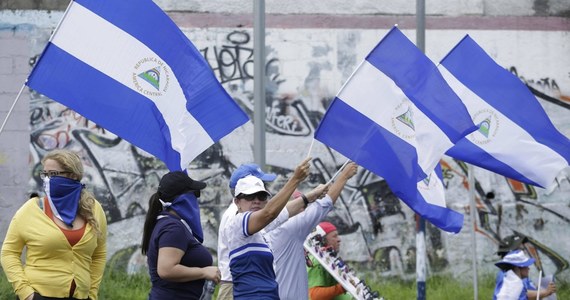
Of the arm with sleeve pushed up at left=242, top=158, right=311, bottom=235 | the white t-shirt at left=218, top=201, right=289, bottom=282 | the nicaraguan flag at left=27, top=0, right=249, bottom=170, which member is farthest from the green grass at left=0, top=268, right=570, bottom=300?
the arm with sleeve pushed up at left=242, top=158, right=311, bottom=235

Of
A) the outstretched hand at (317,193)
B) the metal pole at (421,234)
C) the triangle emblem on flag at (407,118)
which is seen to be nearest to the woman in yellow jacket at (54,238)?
the outstretched hand at (317,193)

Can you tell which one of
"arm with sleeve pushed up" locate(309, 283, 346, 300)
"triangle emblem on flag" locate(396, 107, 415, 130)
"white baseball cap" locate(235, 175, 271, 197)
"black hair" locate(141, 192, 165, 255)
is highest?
"triangle emblem on flag" locate(396, 107, 415, 130)

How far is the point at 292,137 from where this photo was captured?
55.6 ft

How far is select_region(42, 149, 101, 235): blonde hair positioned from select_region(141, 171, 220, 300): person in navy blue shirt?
0.38 metres

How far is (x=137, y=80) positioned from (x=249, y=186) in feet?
4.81

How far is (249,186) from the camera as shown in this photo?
8555 mm

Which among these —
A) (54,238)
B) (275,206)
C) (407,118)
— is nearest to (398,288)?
(407,118)

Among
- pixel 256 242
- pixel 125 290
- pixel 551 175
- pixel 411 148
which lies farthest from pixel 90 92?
pixel 125 290

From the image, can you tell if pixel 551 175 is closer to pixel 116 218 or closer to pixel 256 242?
pixel 256 242

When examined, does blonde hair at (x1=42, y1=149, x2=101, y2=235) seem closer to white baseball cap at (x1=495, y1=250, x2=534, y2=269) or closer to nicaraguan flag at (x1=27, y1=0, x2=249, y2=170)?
nicaraguan flag at (x1=27, y1=0, x2=249, y2=170)

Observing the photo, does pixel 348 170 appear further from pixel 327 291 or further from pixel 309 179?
pixel 309 179

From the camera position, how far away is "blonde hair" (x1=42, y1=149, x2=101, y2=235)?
28.6 feet

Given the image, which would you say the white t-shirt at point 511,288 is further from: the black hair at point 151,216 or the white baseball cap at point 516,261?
the black hair at point 151,216

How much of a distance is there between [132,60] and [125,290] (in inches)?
269
